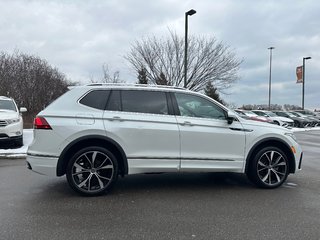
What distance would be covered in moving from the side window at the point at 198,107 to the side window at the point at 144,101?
0.29 metres

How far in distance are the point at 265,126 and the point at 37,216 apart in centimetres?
402

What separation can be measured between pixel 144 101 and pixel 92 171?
4.71 ft

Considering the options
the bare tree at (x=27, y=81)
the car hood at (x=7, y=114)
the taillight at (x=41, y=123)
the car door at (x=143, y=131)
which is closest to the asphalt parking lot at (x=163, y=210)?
the car door at (x=143, y=131)

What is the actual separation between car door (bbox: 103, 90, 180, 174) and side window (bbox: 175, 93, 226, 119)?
310 mm

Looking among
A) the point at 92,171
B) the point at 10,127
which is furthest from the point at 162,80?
the point at 92,171

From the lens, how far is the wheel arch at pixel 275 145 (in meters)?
6.06

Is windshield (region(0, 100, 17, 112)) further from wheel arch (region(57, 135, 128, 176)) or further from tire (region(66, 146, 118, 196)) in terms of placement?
tire (region(66, 146, 118, 196))

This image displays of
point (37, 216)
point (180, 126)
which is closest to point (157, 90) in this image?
point (180, 126)

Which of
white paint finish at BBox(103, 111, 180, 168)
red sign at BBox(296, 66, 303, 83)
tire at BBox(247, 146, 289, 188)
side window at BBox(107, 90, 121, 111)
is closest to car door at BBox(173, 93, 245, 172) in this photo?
white paint finish at BBox(103, 111, 180, 168)

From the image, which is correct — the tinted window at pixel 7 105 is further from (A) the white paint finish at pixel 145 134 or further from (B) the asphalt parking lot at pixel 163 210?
(A) the white paint finish at pixel 145 134

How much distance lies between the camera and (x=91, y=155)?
547cm

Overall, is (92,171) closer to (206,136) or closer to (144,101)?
(144,101)

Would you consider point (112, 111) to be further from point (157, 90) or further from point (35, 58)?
point (35, 58)

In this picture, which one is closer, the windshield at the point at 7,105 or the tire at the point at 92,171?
the tire at the point at 92,171
